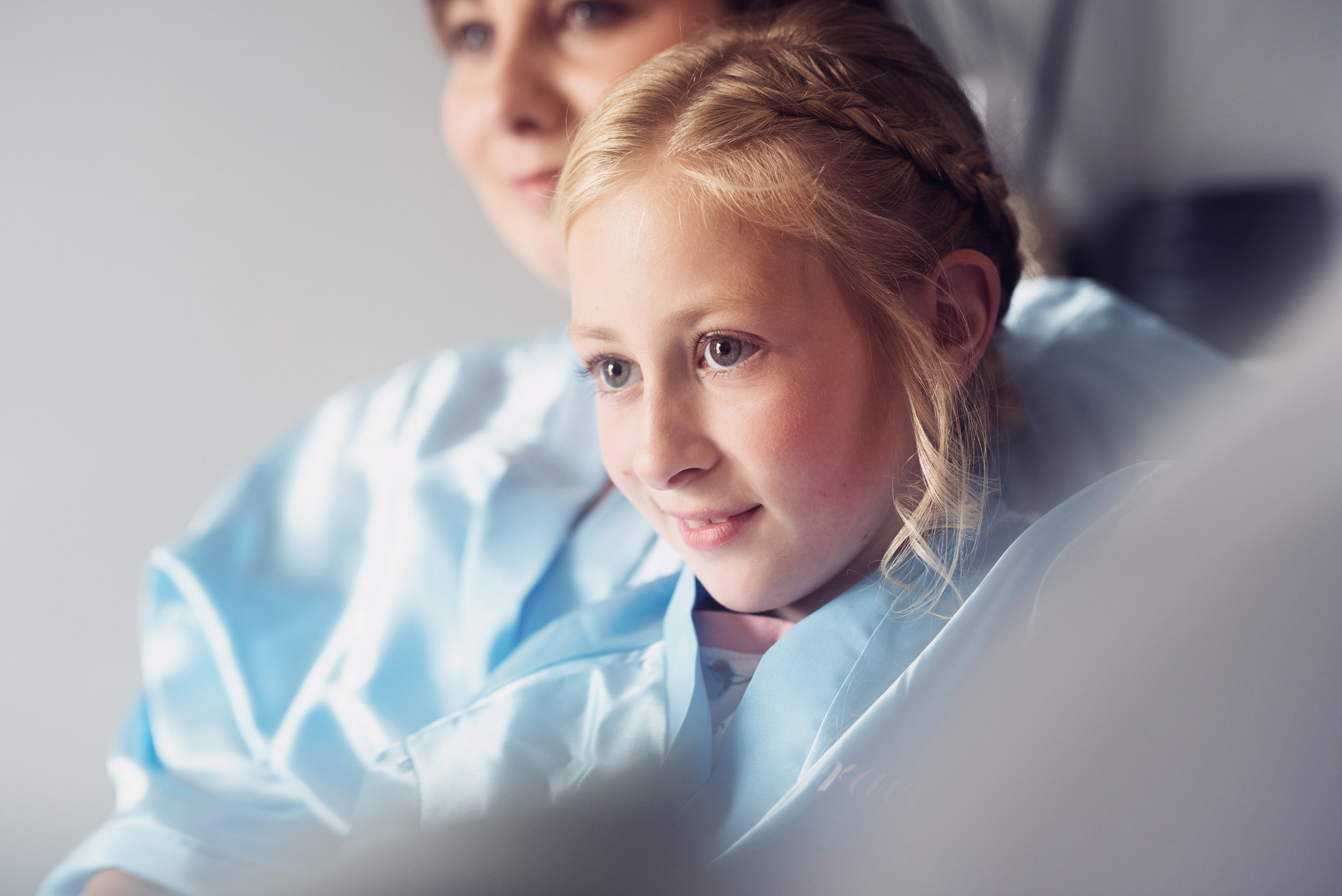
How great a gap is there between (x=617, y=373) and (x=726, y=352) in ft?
0.21

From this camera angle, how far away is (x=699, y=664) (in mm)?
433

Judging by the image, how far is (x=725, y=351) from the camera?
38 cm

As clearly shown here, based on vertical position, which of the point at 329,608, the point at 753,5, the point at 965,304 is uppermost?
the point at 753,5

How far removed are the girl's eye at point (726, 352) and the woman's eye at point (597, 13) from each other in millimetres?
Result: 346

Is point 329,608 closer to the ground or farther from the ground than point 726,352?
closer to the ground

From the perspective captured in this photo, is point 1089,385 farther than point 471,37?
No

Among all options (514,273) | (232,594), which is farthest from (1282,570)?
(514,273)

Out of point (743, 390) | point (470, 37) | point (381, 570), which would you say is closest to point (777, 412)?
point (743, 390)

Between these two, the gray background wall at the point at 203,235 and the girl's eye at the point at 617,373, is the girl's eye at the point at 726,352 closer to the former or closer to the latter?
the girl's eye at the point at 617,373

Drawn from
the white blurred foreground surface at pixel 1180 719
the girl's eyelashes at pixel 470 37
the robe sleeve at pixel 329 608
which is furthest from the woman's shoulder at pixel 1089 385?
the girl's eyelashes at pixel 470 37

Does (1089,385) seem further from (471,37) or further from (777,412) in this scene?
(471,37)

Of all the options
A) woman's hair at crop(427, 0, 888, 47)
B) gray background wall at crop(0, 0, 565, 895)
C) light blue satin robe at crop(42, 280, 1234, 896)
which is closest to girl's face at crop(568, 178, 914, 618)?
light blue satin robe at crop(42, 280, 1234, 896)

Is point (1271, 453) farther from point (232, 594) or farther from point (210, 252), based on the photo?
point (210, 252)

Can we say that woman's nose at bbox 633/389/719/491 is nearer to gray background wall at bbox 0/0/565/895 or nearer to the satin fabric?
the satin fabric
